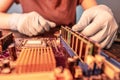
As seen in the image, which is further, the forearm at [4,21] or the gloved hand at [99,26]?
the forearm at [4,21]

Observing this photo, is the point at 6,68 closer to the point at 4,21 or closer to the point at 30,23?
the point at 30,23

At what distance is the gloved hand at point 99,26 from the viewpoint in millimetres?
597

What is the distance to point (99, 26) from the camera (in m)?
0.60

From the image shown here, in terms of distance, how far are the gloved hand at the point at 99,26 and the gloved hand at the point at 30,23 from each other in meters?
0.11

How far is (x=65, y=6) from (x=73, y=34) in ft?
1.51

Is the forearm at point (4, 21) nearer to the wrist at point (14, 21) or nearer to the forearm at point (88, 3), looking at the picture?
the wrist at point (14, 21)

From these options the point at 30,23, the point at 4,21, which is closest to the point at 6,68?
the point at 30,23

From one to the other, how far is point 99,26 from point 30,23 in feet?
0.72

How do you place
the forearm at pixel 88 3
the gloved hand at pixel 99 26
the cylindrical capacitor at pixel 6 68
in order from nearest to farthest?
the cylindrical capacitor at pixel 6 68 → the gloved hand at pixel 99 26 → the forearm at pixel 88 3

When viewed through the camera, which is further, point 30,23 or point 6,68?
point 30,23

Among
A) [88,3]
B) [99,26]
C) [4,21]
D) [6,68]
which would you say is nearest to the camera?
[6,68]

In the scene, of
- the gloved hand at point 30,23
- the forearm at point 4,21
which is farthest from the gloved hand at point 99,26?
the forearm at point 4,21

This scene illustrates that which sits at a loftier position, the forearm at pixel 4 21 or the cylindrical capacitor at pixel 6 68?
the forearm at pixel 4 21

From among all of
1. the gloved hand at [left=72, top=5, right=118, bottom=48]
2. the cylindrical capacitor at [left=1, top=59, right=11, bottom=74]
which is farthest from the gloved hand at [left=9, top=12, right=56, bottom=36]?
the cylindrical capacitor at [left=1, top=59, right=11, bottom=74]
